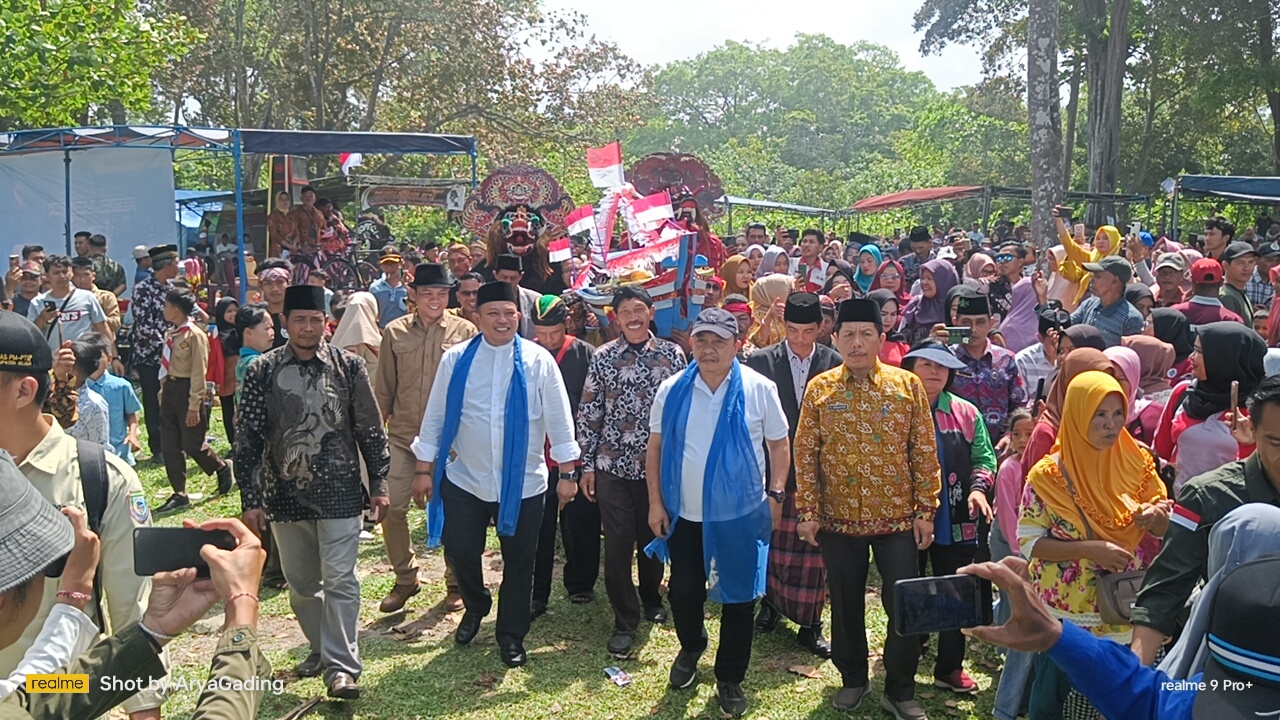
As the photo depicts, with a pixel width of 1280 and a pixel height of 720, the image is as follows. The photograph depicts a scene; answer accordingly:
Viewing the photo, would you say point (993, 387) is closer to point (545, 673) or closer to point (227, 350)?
point (545, 673)

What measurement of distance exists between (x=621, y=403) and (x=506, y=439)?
0.68 metres

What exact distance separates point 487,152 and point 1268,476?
86.6 ft

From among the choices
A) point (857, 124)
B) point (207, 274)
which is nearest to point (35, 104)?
point (207, 274)

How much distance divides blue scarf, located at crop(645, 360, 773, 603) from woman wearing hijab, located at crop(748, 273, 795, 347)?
248 cm

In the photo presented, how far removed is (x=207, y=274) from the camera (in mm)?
18109

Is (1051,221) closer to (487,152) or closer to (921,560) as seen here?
(921,560)

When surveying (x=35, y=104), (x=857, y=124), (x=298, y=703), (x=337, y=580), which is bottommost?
(x=298, y=703)

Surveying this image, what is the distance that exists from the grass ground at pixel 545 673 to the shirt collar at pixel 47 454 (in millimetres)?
2353

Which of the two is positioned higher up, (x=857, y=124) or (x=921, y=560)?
(x=857, y=124)

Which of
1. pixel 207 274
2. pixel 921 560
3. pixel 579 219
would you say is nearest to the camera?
pixel 921 560

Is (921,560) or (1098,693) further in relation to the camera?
(921,560)

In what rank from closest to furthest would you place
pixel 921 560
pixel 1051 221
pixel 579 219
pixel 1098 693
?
pixel 1098 693, pixel 921 560, pixel 579 219, pixel 1051 221

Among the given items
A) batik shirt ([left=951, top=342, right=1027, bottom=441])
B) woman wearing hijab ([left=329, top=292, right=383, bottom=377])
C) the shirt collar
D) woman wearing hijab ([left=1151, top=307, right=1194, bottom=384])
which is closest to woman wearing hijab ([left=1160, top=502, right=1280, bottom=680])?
the shirt collar

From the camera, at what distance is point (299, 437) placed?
16.8ft
